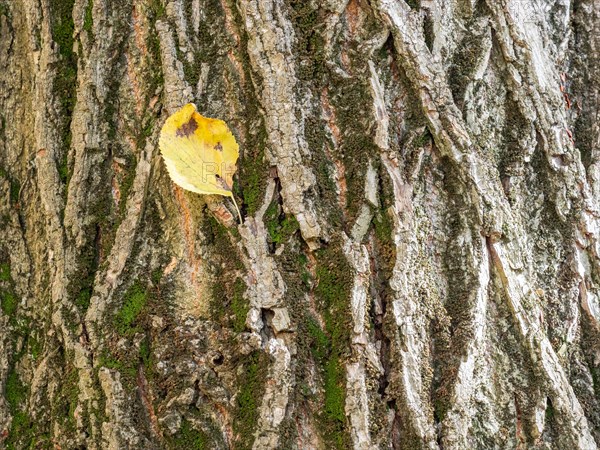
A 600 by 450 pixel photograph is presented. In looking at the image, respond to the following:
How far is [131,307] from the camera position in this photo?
1.87m

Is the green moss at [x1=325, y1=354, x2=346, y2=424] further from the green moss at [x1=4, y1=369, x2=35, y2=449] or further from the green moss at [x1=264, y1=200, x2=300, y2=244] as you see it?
the green moss at [x1=4, y1=369, x2=35, y2=449]

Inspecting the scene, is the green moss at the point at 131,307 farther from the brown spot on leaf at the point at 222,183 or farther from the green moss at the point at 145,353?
the brown spot on leaf at the point at 222,183

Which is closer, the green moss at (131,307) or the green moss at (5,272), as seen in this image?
the green moss at (131,307)

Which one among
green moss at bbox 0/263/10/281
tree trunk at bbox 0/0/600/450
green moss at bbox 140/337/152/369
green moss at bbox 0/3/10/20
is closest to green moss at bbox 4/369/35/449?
tree trunk at bbox 0/0/600/450

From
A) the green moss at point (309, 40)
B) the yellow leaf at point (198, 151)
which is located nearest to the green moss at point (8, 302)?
the yellow leaf at point (198, 151)

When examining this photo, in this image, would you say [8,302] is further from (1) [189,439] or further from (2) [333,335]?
(2) [333,335]

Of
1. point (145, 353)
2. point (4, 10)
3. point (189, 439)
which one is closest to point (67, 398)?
point (145, 353)

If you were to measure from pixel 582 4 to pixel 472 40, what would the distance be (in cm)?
61

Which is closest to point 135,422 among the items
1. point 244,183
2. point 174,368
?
point 174,368

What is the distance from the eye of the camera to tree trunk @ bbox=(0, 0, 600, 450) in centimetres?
178

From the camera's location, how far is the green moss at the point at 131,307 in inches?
73.2

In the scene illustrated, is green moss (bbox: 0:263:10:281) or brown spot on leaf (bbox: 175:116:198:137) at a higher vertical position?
brown spot on leaf (bbox: 175:116:198:137)

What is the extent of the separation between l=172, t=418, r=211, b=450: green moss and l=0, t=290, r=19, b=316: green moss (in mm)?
711

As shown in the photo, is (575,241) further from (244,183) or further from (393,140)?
(244,183)
